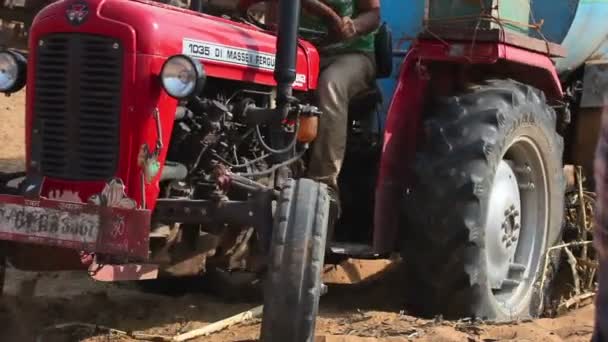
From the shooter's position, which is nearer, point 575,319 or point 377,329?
point 377,329

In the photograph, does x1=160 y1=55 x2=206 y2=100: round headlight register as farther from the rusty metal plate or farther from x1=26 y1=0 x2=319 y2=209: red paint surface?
the rusty metal plate

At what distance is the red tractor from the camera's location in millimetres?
4199

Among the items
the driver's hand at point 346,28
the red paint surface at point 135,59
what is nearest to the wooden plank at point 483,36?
the driver's hand at point 346,28

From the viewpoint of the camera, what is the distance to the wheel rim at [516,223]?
522cm

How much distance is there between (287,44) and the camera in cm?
443

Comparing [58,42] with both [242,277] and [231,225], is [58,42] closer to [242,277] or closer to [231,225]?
[231,225]

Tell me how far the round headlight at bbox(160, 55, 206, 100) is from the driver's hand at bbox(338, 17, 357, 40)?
131cm

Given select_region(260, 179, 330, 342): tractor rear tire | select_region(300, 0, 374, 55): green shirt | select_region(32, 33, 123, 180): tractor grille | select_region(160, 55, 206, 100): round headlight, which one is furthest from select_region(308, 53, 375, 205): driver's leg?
select_region(32, 33, 123, 180): tractor grille

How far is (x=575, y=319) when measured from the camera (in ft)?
17.3

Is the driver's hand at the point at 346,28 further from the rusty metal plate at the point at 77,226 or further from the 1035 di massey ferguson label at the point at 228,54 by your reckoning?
the rusty metal plate at the point at 77,226

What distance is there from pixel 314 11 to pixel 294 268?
179cm

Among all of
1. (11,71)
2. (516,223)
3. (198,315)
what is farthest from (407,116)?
(11,71)

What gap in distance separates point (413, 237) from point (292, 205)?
100cm

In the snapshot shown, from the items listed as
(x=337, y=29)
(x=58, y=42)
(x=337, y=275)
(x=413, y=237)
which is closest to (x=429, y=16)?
(x=337, y=29)
